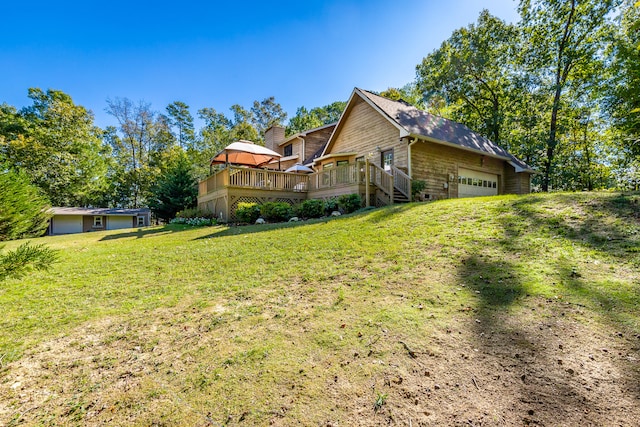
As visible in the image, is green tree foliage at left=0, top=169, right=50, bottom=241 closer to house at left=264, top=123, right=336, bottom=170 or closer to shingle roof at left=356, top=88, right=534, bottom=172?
shingle roof at left=356, top=88, right=534, bottom=172

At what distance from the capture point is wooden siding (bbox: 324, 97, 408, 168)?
1371cm

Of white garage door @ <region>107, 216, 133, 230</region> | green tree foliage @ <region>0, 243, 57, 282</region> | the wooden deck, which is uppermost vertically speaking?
the wooden deck

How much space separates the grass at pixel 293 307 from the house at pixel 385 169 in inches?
245

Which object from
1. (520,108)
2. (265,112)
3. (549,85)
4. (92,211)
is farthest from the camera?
(265,112)

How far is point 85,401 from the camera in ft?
7.91

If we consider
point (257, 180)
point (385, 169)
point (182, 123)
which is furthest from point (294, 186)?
point (182, 123)

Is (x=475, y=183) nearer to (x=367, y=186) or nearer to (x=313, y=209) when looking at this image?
(x=367, y=186)

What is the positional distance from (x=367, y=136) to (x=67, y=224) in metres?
28.7

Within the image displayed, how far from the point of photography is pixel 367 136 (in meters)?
15.3

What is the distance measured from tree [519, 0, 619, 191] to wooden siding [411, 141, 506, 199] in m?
8.00

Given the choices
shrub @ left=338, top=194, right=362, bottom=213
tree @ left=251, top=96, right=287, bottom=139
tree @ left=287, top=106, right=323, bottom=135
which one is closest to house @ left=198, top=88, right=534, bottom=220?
shrub @ left=338, top=194, right=362, bottom=213

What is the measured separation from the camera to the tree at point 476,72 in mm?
20453

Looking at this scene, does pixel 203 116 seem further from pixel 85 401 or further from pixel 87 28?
pixel 85 401

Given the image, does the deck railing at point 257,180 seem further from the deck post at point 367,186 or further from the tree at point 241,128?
the tree at point 241,128
